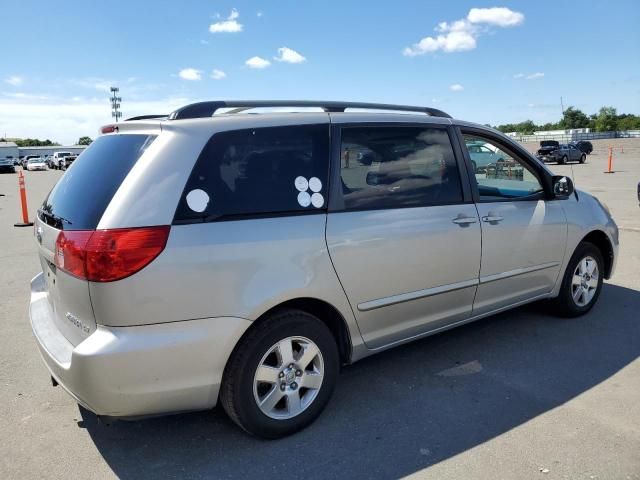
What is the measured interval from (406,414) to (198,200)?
5.96 ft

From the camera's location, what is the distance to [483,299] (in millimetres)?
4047

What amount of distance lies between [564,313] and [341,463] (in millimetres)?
3058

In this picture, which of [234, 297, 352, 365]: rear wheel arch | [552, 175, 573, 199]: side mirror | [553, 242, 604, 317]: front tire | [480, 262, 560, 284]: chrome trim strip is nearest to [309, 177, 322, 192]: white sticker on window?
[234, 297, 352, 365]: rear wheel arch

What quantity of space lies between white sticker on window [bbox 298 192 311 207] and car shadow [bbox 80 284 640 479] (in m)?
1.32

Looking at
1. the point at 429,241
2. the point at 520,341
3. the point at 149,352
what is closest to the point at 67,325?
the point at 149,352

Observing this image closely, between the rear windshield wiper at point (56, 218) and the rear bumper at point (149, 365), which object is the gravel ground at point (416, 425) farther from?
the rear windshield wiper at point (56, 218)

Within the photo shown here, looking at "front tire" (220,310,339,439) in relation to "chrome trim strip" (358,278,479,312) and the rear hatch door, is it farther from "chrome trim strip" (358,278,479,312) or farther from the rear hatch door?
the rear hatch door

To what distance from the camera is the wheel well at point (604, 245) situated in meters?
4.97

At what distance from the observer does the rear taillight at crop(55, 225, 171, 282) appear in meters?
2.48

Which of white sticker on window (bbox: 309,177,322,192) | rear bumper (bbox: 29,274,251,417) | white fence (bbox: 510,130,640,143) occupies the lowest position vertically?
rear bumper (bbox: 29,274,251,417)

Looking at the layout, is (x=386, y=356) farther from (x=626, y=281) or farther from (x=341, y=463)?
(x=626, y=281)

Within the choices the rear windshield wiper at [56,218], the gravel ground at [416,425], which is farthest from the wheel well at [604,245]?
the rear windshield wiper at [56,218]

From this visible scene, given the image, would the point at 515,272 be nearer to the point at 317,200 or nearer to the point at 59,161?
the point at 317,200

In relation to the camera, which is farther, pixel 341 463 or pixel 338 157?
pixel 338 157
